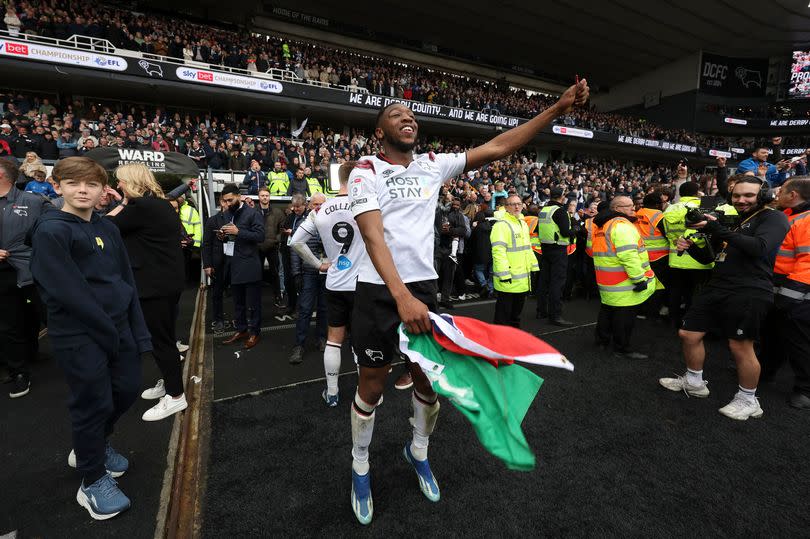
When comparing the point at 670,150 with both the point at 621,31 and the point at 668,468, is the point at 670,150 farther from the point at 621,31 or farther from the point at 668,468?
the point at 668,468

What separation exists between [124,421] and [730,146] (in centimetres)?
4928

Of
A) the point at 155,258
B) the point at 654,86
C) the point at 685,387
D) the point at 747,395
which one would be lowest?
the point at 685,387

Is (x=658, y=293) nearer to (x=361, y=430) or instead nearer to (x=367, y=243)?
(x=361, y=430)

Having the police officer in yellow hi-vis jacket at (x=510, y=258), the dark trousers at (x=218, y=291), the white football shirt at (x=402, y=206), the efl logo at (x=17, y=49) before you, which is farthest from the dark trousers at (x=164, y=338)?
the efl logo at (x=17, y=49)

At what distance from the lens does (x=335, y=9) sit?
25.0 meters

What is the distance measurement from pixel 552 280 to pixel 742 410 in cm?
314

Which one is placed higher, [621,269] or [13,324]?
[621,269]

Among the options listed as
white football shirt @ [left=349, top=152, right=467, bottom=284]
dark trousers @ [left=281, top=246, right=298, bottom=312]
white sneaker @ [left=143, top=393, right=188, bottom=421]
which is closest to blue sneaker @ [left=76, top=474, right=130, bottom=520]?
white sneaker @ [left=143, top=393, right=188, bottom=421]

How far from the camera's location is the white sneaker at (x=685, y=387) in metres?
3.59

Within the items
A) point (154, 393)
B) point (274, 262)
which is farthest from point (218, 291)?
point (154, 393)

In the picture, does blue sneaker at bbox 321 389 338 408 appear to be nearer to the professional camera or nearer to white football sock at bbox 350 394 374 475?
white football sock at bbox 350 394 374 475

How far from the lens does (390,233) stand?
193cm

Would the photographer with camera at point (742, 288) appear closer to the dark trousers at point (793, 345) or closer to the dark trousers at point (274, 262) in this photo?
the dark trousers at point (793, 345)

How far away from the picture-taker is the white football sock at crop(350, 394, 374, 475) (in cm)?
212
